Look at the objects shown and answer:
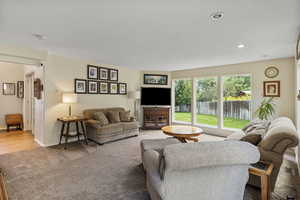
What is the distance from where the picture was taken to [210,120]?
570cm

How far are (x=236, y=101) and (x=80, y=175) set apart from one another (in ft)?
16.0

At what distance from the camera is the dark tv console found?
6254 mm

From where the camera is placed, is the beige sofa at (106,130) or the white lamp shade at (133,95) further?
the white lamp shade at (133,95)

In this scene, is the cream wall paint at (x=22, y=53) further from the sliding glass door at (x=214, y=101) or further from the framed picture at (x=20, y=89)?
the sliding glass door at (x=214, y=101)

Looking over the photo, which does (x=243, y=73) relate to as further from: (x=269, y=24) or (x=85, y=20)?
(x=85, y=20)

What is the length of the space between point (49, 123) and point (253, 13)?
15.6ft

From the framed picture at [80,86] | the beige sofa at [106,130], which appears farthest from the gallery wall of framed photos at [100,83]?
the beige sofa at [106,130]

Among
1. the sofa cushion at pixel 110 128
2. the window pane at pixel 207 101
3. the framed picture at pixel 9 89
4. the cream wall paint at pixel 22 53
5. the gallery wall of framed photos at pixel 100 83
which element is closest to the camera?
the cream wall paint at pixel 22 53

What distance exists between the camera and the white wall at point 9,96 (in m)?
5.88

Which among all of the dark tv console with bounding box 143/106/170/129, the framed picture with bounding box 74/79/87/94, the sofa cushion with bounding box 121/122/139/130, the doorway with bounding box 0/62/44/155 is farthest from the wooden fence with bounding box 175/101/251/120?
the doorway with bounding box 0/62/44/155

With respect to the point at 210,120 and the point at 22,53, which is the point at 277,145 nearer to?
the point at 210,120

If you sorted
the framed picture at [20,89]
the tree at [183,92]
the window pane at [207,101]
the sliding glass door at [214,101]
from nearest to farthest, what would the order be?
the sliding glass door at [214,101]
the window pane at [207,101]
the framed picture at [20,89]
the tree at [183,92]

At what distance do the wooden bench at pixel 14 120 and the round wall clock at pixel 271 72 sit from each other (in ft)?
27.6

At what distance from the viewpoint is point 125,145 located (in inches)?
162
